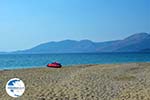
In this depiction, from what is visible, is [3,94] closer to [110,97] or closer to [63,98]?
[63,98]

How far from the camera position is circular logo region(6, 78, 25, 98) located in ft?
24.2

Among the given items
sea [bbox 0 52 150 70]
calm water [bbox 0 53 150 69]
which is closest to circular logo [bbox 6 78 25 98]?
sea [bbox 0 52 150 70]

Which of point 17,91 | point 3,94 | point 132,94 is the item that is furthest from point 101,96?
point 17,91

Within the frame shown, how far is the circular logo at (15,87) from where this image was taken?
7375 millimetres

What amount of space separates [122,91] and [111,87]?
1531 millimetres

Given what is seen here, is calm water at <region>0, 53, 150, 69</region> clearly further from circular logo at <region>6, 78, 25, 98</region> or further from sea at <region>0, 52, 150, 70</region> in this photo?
circular logo at <region>6, 78, 25, 98</region>

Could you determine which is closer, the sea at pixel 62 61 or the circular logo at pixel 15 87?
the circular logo at pixel 15 87

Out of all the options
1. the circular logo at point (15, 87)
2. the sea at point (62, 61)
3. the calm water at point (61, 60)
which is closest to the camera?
the circular logo at point (15, 87)

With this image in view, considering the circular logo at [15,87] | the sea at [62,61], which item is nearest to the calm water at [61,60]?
the sea at [62,61]

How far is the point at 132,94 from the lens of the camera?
15.1m

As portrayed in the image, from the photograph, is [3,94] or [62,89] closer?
[3,94]

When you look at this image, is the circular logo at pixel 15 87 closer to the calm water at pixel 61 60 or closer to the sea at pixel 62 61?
the sea at pixel 62 61

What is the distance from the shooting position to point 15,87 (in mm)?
7512

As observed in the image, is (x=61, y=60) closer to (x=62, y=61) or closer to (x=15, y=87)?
(x=62, y=61)
